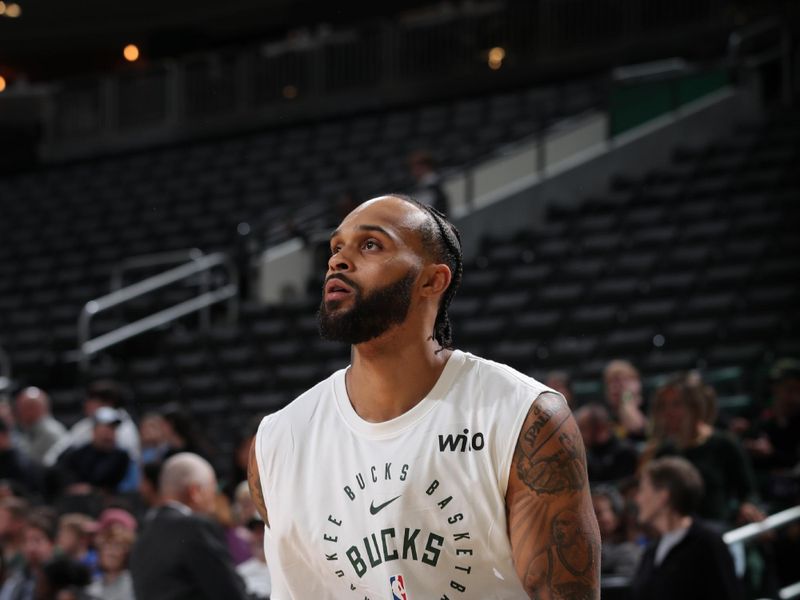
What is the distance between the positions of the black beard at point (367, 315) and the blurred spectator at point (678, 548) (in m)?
2.99

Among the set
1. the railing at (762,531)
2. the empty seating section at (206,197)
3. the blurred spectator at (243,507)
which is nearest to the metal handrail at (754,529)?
the railing at (762,531)

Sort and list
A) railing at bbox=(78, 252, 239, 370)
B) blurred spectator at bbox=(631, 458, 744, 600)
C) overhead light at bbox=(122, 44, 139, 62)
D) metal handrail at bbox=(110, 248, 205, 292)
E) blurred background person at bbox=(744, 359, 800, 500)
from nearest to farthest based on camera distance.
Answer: blurred spectator at bbox=(631, 458, 744, 600)
blurred background person at bbox=(744, 359, 800, 500)
railing at bbox=(78, 252, 239, 370)
metal handrail at bbox=(110, 248, 205, 292)
overhead light at bbox=(122, 44, 139, 62)

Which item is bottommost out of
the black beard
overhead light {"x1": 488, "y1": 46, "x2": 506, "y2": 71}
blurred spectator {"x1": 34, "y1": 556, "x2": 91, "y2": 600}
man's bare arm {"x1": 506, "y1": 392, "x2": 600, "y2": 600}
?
blurred spectator {"x1": 34, "y1": 556, "x2": 91, "y2": 600}

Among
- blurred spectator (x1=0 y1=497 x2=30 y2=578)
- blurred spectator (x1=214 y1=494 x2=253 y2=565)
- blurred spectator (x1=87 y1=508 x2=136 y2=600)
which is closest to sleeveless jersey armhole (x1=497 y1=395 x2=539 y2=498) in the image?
blurred spectator (x1=214 y1=494 x2=253 y2=565)

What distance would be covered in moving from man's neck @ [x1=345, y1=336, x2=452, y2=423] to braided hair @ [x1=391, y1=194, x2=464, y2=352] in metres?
0.09

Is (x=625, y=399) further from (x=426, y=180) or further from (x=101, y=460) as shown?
(x=426, y=180)

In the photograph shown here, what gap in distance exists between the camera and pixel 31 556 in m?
8.18

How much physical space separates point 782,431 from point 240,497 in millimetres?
3076

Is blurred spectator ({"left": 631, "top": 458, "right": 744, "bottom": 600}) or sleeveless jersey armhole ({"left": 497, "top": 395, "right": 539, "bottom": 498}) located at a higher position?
sleeveless jersey armhole ({"left": 497, "top": 395, "right": 539, "bottom": 498})

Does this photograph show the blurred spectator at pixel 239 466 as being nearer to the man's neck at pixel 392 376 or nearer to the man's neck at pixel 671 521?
the man's neck at pixel 671 521

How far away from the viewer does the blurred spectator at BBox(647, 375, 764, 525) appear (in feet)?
22.1

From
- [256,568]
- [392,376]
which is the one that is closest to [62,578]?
[256,568]

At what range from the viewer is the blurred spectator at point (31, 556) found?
26.2ft

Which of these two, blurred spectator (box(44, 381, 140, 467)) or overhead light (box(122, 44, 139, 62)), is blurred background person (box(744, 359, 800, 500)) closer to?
blurred spectator (box(44, 381, 140, 467))
